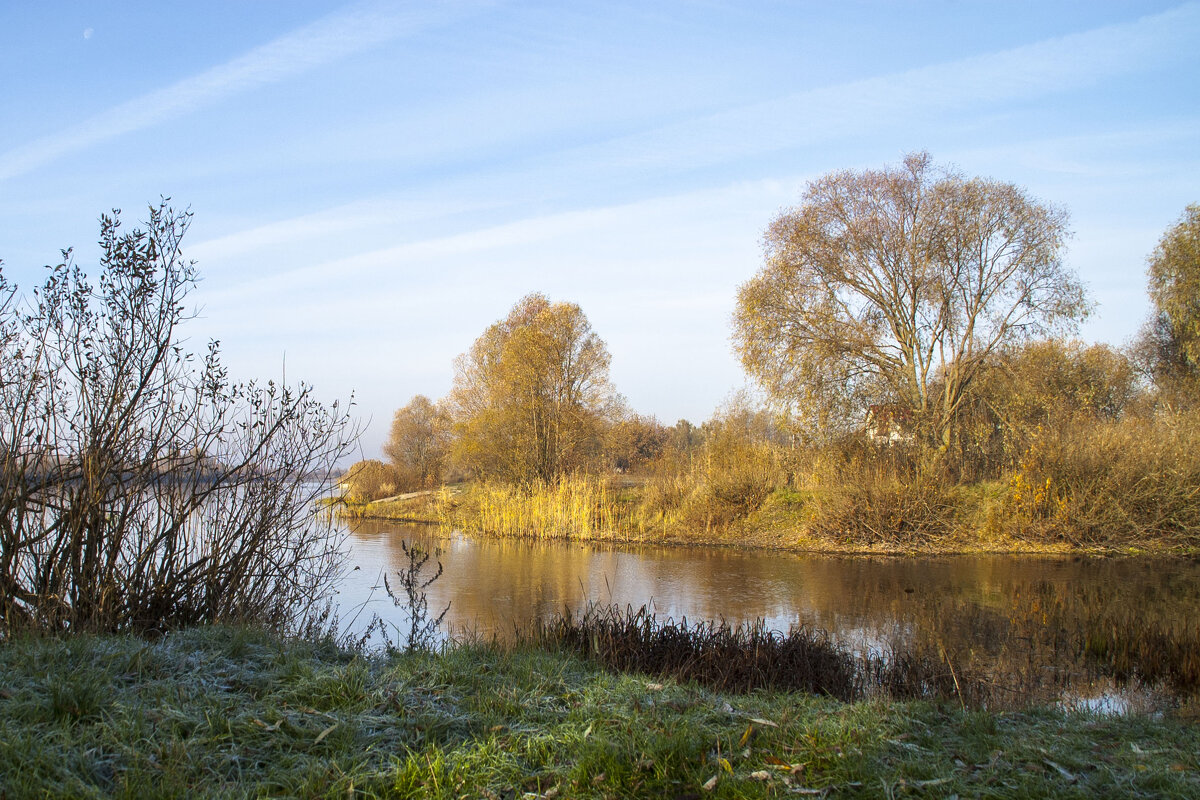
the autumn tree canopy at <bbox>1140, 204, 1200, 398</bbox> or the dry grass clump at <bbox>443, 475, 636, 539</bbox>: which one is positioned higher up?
the autumn tree canopy at <bbox>1140, 204, 1200, 398</bbox>

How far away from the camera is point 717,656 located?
5.84 metres

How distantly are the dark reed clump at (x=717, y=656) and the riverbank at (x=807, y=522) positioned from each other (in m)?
9.29

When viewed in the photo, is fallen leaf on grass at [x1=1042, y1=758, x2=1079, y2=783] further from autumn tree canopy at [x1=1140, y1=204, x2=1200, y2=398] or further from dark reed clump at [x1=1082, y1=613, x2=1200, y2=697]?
autumn tree canopy at [x1=1140, y1=204, x2=1200, y2=398]

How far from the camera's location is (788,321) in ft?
70.1

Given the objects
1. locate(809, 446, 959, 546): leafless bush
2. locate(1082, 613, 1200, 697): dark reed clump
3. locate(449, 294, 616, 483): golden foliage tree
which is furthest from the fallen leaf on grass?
locate(449, 294, 616, 483): golden foliage tree

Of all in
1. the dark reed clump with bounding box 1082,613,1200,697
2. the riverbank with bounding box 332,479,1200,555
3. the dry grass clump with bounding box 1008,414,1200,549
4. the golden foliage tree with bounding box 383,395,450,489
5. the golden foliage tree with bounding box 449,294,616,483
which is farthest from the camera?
the golden foliage tree with bounding box 383,395,450,489

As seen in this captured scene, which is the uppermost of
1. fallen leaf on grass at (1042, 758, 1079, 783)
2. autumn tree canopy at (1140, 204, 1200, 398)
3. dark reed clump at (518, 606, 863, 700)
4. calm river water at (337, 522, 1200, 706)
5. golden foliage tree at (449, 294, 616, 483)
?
autumn tree canopy at (1140, 204, 1200, 398)

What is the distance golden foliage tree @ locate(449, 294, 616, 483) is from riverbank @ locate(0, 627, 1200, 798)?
20600mm

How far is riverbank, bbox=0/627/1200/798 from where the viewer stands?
9.75 feet

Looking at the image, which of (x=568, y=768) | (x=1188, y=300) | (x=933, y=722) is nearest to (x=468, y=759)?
(x=568, y=768)

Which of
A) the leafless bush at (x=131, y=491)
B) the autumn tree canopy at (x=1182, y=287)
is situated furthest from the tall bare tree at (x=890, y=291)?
the leafless bush at (x=131, y=491)

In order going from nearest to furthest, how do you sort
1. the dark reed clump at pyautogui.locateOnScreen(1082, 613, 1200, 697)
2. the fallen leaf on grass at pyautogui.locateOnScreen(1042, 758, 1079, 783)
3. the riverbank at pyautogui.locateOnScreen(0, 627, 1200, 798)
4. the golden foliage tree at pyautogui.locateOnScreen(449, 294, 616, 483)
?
the riverbank at pyautogui.locateOnScreen(0, 627, 1200, 798), the fallen leaf on grass at pyautogui.locateOnScreen(1042, 758, 1079, 783), the dark reed clump at pyautogui.locateOnScreen(1082, 613, 1200, 697), the golden foliage tree at pyautogui.locateOnScreen(449, 294, 616, 483)

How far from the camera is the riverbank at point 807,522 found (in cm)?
1639

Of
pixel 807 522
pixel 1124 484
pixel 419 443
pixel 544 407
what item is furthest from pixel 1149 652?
pixel 419 443
